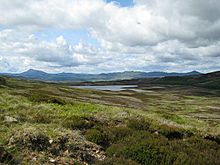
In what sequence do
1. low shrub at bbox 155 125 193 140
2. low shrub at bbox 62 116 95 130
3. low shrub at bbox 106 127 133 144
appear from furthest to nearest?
1. low shrub at bbox 155 125 193 140
2. low shrub at bbox 62 116 95 130
3. low shrub at bbox 106 127 133 144

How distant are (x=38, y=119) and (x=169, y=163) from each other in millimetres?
9716

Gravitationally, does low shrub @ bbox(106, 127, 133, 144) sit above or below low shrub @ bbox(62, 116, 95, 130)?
below

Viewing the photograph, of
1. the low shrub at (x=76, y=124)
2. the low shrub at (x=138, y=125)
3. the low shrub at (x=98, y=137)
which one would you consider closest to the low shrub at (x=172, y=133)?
the low shrub at (x=138, y=125)

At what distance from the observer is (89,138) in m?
16.4

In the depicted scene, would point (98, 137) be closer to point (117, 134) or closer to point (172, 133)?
point (117, 134)

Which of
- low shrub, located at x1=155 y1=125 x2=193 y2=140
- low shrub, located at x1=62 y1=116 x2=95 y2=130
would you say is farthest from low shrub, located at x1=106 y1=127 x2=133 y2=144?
low shrub, located at x1=155 y1=125 x2=193 y2=140

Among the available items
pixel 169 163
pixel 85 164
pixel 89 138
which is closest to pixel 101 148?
pixel 89 138

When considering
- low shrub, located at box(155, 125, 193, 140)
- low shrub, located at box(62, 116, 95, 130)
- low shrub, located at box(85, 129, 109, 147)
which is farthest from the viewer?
low shrub, located at box(155, 125, 193, 140)

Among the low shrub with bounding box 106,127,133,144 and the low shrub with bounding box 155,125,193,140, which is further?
the low shrub with bounding box 155,125,193,140

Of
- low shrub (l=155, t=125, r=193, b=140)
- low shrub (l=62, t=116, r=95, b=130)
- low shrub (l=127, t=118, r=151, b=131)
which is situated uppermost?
low shrub (l=62, t=116, r=95, b=130)

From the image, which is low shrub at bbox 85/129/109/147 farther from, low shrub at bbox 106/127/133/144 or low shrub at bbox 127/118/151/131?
low shrub at bbox 127/118/151/131

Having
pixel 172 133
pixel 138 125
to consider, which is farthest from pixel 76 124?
pixel 172 133

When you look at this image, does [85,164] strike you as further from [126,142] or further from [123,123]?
[123,123]

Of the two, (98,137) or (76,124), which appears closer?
(98,137)
